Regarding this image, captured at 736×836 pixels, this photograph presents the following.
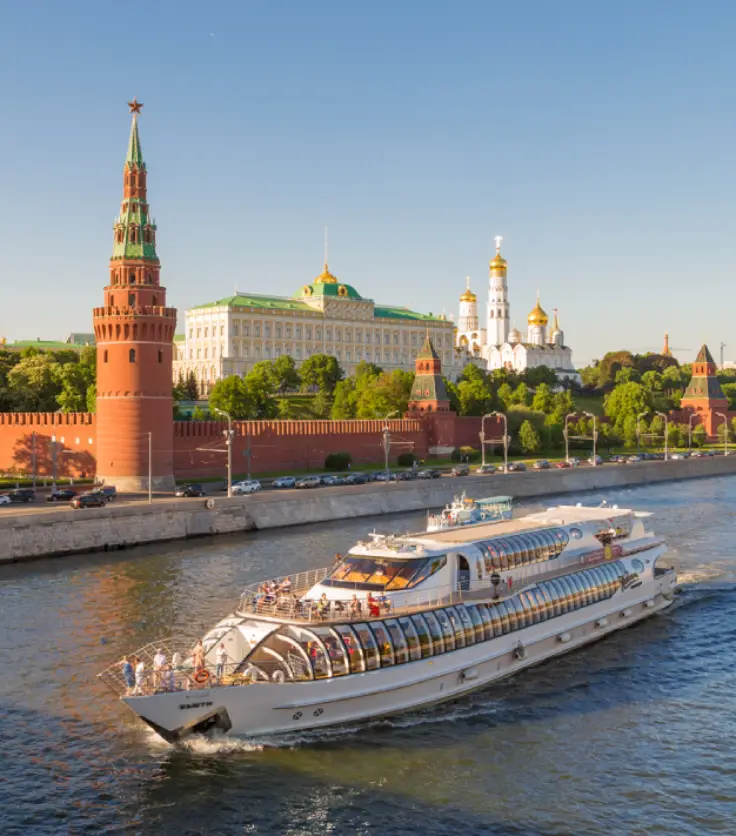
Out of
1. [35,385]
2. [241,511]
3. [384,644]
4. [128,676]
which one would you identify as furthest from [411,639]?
[35,385]

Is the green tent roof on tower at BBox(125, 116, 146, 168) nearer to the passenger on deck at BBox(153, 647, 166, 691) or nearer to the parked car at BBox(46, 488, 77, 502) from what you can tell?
the parked car at BBox(46, 488, 77, 502)

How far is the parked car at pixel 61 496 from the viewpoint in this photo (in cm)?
6762

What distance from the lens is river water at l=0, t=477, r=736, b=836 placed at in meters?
24.2

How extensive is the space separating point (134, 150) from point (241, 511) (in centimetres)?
3091

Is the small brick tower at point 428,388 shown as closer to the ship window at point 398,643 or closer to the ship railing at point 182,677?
the ship window at point 398,643

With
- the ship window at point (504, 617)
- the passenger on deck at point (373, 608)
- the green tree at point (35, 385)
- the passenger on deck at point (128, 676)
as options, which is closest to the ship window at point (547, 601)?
the ship window at point (504, 617)

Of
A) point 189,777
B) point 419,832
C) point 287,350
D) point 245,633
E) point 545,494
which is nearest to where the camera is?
point 419,832

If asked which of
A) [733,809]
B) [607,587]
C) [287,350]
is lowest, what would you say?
[733,809]

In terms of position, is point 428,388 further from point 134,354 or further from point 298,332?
point 298,332

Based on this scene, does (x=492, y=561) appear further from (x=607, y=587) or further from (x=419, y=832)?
(x=419, y=832)

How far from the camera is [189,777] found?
1024 inches

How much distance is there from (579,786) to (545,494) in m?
66.3

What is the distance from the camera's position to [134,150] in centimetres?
8050

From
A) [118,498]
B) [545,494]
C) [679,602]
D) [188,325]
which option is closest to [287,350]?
[188,325]
